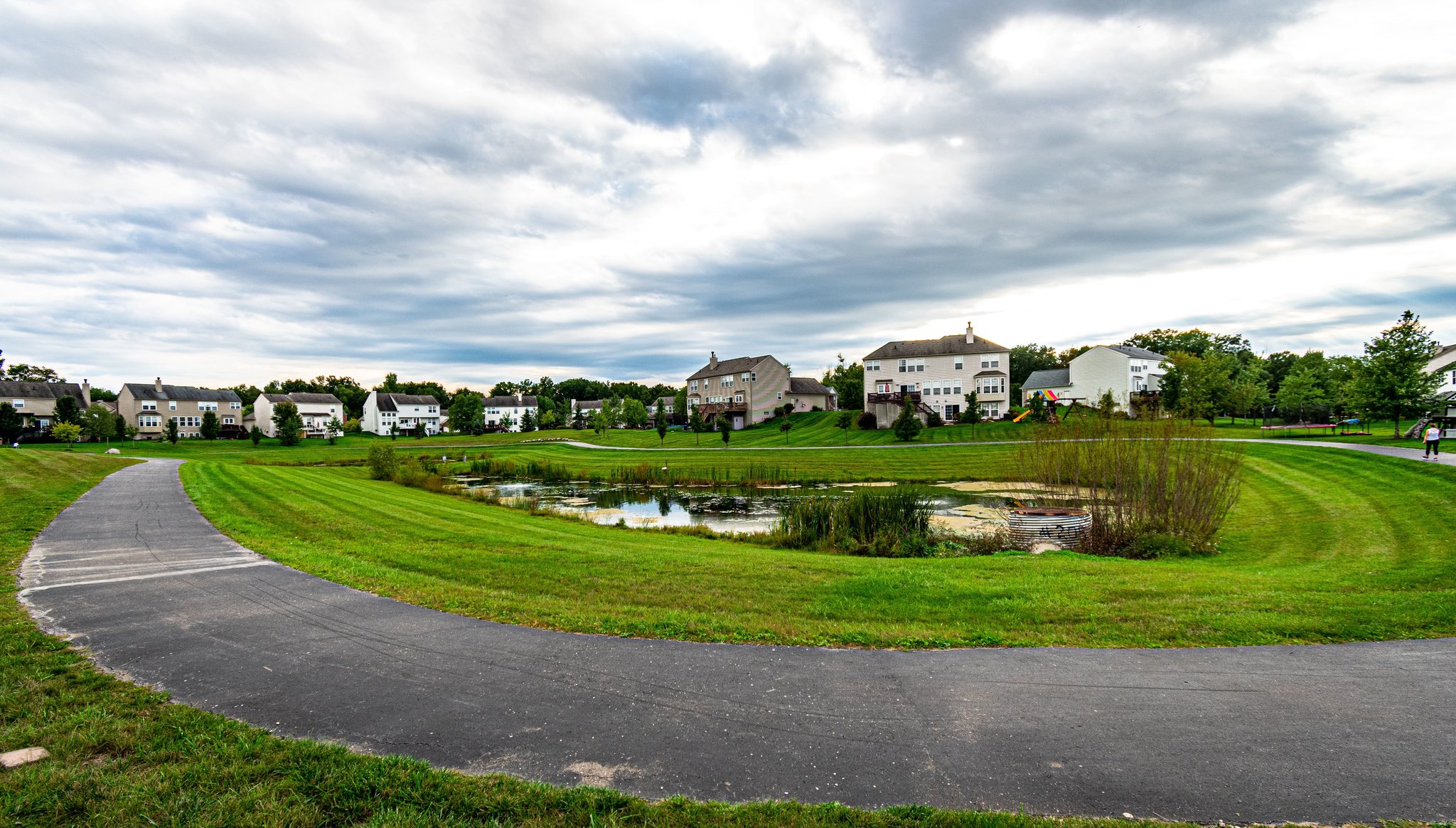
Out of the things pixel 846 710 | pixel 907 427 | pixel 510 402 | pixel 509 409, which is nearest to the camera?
pixel 846 710

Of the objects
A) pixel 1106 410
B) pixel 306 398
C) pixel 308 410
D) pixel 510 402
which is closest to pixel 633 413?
pixel 510 402

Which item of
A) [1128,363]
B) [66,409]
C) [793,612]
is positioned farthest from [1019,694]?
[66,409]

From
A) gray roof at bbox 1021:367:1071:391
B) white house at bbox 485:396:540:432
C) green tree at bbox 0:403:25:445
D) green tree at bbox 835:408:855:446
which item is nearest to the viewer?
green tree at bbox 0:403:25:445

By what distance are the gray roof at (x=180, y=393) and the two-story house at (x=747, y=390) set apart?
7212 cm

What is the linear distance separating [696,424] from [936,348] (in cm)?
2702

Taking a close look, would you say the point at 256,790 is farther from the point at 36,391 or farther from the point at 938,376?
the point at 36,391

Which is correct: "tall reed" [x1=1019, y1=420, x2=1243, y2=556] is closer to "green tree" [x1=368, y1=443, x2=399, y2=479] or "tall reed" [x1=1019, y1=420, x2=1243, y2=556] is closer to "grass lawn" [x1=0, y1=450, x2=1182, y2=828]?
"grass lawn" [x1=0, y1=450, x2=1182, y2=828]

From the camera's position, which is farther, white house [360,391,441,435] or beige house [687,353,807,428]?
white house [360,391,441,435]

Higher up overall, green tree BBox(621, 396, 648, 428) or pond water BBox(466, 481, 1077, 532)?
green tree BBox(621, 396, 648, 428)

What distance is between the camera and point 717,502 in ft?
94.4

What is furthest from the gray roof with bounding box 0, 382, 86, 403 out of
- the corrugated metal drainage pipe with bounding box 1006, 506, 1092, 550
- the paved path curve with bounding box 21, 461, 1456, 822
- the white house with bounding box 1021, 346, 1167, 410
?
the white house with bounding box 1021, 346, 1167, 410

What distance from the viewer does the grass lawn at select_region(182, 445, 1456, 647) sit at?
705cm

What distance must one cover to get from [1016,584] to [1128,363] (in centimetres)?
6482

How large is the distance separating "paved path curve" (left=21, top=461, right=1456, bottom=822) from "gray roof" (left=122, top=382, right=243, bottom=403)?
10472cm
